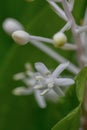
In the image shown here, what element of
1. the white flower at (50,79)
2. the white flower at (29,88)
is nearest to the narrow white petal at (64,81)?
the white flower at (50,79)

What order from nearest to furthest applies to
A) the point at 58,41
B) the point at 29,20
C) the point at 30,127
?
the point at 58,41, the point at 30,127, the point at 29,20

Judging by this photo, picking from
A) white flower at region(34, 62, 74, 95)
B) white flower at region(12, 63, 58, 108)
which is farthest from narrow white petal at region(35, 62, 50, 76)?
white flower at region(12, 63, 58, 108)

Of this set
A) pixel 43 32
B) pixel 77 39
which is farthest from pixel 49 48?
pixel 77 39

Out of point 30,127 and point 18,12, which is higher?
point 18,12

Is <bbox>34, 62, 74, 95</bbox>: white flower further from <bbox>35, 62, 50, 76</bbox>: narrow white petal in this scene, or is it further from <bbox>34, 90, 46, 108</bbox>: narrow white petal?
<bbox>34, 90, 46, 108</bbox>: narrow white petal

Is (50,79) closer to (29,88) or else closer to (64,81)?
(64,81)

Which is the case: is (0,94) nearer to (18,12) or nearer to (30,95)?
(30,95)
